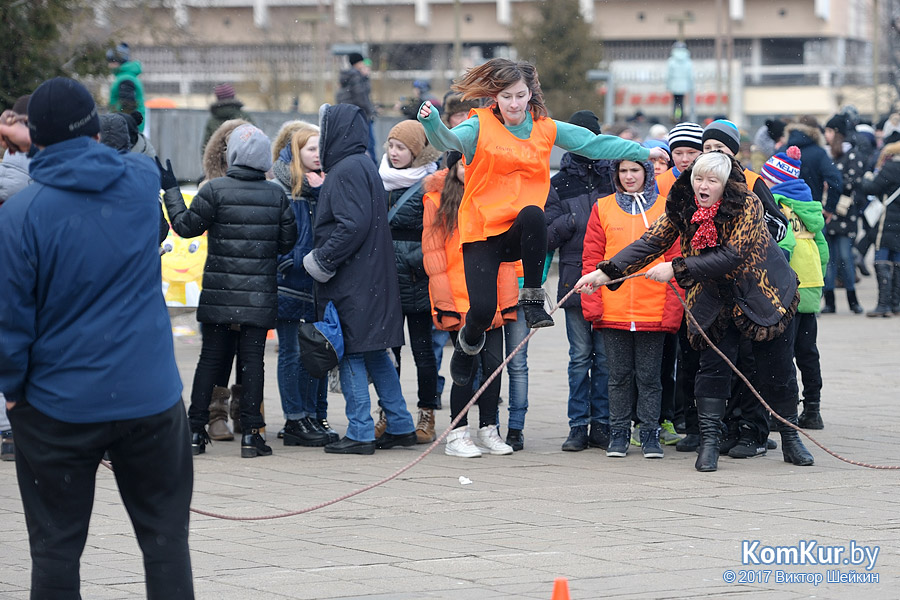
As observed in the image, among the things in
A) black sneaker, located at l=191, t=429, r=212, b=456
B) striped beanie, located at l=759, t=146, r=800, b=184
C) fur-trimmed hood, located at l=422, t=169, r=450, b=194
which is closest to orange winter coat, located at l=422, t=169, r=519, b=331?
fur-trimmed hood, located at l=422, t=169, r=450, b=194

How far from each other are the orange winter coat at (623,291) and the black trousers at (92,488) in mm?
4239

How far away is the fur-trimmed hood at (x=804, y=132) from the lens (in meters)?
13.2

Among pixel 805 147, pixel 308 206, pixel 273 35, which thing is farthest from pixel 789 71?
pixel 308 206

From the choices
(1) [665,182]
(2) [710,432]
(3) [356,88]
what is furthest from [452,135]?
(3) [356,88]

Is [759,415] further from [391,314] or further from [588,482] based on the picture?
[391,314]

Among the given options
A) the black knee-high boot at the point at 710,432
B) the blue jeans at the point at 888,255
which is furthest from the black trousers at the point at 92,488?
the blue jeans at the point at 888,255

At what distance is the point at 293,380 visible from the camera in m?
9.09

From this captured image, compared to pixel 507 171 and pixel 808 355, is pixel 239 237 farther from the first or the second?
pixel 808 355

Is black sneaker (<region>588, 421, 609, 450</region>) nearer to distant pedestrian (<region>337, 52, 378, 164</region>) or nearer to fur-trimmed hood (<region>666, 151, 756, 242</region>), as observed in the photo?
fur-trimmed hood (<region>666, 151, 756, 242</region>)

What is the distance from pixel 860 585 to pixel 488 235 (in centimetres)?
326

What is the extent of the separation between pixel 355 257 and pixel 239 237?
2.46 feet

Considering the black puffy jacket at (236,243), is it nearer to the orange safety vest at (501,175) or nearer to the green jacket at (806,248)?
the orange safety vest at (501,175)

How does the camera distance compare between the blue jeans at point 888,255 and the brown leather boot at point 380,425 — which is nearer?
the brown leather boot at point 380,425

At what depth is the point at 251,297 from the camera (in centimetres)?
838
